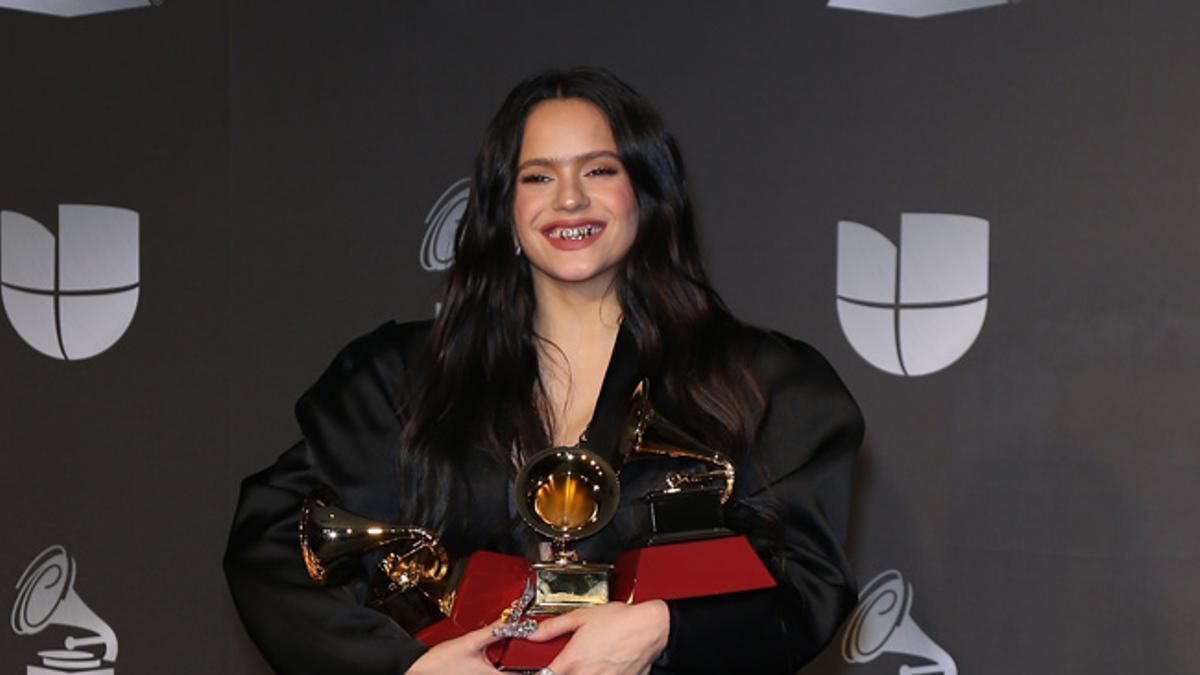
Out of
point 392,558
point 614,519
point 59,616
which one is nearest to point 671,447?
point 614,519

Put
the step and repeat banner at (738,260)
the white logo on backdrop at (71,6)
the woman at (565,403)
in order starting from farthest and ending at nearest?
the white logo on backdrop at (71,6)
the step and repeat banner at (738,260)
the woman at (565,403)

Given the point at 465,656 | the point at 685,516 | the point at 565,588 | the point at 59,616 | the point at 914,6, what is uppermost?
the point at 914,6

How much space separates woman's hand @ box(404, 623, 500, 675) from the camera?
2594 mm

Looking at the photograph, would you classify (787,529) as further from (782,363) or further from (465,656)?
(465,656)

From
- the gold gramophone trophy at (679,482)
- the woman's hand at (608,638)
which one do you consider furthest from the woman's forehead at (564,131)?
the woman's hand at (608,638)

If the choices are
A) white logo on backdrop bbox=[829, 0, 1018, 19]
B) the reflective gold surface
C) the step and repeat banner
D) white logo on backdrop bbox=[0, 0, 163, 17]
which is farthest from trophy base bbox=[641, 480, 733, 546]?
white logo on backdrop bbox=[0, 0, 163, 17]

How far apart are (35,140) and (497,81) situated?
135 centimetres

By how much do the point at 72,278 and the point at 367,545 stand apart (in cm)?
198

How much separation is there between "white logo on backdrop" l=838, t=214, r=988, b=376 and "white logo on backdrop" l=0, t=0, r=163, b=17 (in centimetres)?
208

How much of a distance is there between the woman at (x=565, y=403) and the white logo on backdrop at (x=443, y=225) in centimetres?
159

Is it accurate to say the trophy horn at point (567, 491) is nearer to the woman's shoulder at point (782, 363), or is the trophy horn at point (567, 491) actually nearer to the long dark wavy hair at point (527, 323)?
the long dark wavy hair at point (527, 323)

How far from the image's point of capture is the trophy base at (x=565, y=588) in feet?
8.63

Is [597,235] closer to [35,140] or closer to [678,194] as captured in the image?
[678,194]

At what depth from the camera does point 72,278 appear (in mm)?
4316
